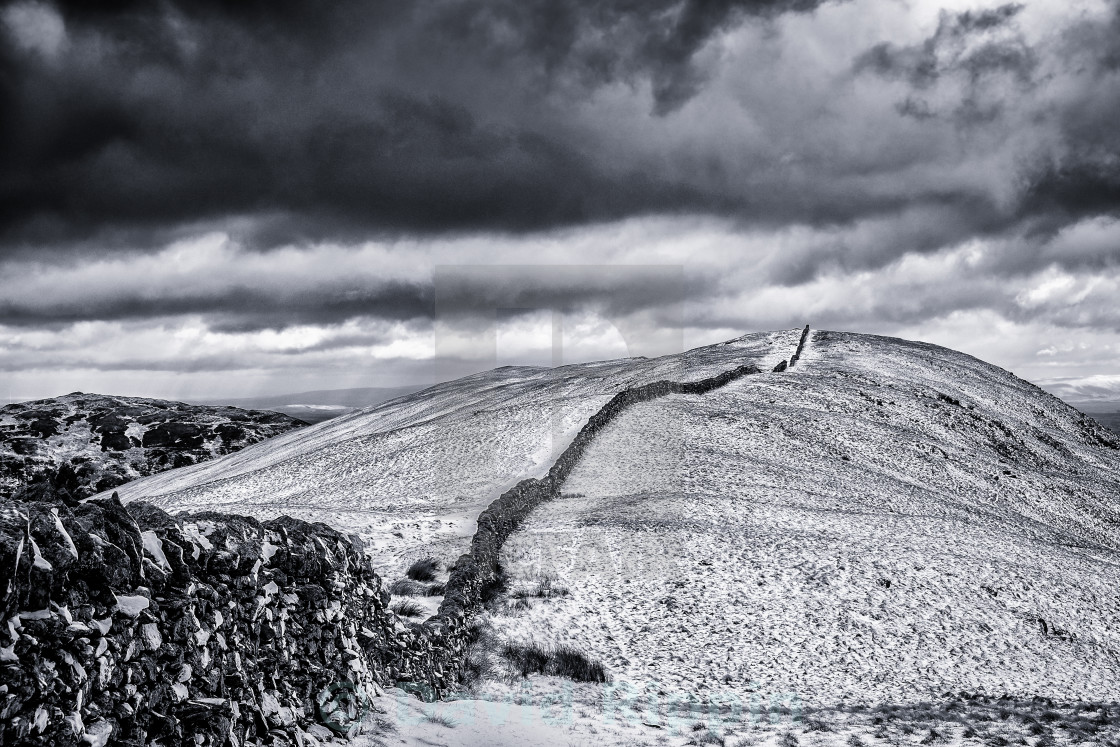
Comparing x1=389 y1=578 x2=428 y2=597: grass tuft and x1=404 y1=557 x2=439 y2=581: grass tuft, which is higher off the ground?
x1=404 y1=557 x2=439 y2=581: grass tuft

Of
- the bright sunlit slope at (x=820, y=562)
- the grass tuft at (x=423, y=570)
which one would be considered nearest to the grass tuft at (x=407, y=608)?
the bright sunlit slope at (x=820, y=562)

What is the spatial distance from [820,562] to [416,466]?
23966 millimetres

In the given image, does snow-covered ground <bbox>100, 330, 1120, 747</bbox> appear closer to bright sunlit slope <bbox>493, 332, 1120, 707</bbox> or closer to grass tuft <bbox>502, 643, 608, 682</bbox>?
bright sunlit slope <bbox>493, 332, 1120, 707</bbox>

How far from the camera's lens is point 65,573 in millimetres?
8703

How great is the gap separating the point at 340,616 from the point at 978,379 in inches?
3028

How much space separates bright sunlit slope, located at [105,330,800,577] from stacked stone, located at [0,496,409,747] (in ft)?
36.4

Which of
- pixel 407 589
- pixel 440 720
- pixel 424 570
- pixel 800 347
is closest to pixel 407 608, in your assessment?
pixel 407 589

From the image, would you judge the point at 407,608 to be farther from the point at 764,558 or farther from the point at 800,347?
the point at 800,347

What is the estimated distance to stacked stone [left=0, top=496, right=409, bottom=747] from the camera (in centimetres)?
826

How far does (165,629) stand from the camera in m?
10.0

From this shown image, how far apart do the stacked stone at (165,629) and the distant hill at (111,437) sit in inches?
3701

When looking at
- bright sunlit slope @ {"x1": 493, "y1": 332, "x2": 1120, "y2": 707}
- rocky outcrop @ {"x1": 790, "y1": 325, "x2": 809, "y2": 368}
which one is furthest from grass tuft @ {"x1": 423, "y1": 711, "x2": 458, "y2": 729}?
rocky outcrop @ {"x1": 790, "y1": 325, "x2": 809, "y2": 368}

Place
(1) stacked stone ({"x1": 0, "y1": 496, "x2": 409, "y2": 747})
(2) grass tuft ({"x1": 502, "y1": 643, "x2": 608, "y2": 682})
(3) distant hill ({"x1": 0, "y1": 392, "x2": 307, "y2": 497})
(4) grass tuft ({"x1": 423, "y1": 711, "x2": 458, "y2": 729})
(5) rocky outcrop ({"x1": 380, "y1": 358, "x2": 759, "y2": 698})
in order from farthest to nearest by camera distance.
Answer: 1. (3) distant hill ({"x1": 0, "y1": 392, "x2": 307, "y2": 497})
2. (2) grass tuft ({"x1": 502, "y1": 643, "x2": 608, "y2": 682})
3. (5) rocky outcrop ({"x1": 380, "y1": 358, "x2": 759, "y2": 698})
4. (4) grass tuft ({"x1": 423, "y1": 711, "x2": 458, "y2": 729})
5. (1) stacked stone ({"x1": 0, "y1": 496, "x2": 409, "y2": 747})

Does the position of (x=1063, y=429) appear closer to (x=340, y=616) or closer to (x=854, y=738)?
(x=854, y=738)
